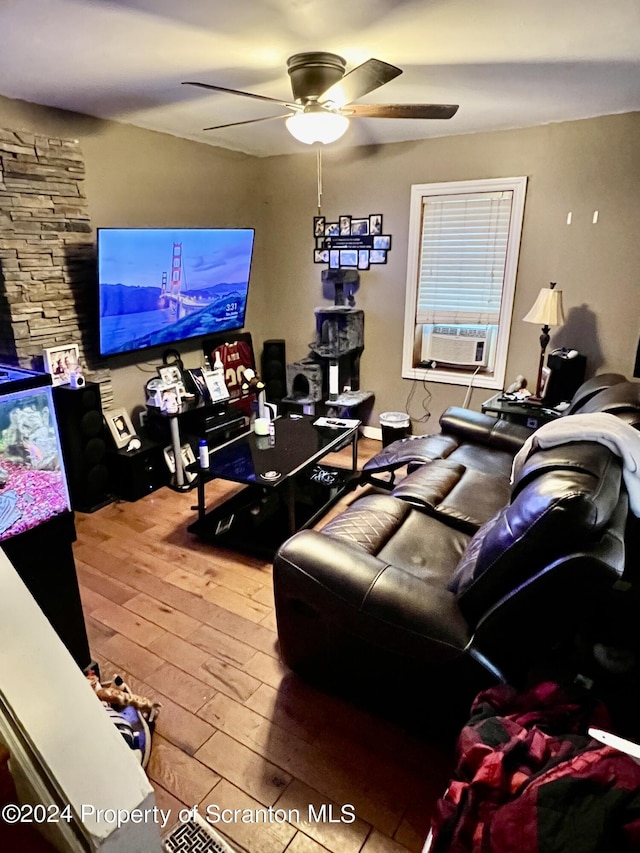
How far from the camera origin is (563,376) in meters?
3.43

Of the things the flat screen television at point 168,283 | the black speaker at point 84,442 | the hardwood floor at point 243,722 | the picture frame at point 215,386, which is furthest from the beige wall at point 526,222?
the hardwood floor at point 243,722

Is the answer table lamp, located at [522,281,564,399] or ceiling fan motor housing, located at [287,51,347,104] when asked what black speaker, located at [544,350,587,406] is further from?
ceiling fan motor housing, located at [287,51,347,104]

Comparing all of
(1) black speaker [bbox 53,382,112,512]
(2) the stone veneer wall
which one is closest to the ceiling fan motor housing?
(2) the stone veneer wall

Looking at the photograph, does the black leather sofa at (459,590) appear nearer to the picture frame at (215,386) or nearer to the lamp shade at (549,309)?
the lamp shade at (549,309)

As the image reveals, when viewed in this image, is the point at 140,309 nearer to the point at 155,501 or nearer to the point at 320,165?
the point at 155,501

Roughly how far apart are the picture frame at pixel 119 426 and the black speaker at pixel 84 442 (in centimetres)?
12

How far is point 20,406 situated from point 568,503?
5.16 ft

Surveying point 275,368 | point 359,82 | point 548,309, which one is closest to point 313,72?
point 359,82

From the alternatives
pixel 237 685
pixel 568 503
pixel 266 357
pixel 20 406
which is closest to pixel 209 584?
pixel 237 685

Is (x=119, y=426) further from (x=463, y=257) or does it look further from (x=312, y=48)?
(x=463, y=257)

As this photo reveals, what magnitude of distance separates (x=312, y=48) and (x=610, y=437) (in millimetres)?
1940

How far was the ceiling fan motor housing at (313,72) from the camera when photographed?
7.23 feet

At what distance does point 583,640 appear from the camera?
186 centimetres

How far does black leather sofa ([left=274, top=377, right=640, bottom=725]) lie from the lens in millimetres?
1323
